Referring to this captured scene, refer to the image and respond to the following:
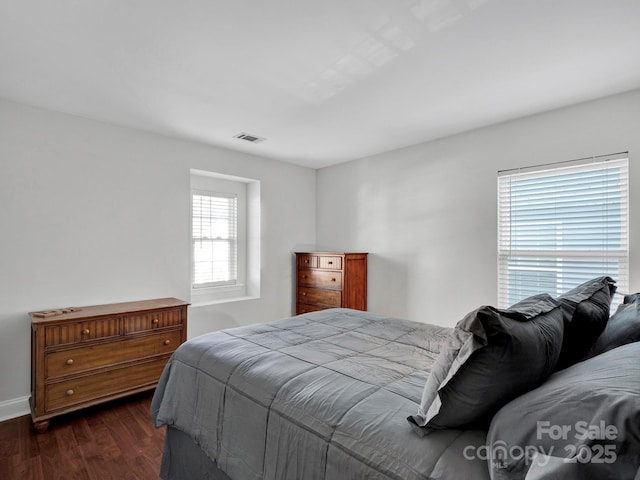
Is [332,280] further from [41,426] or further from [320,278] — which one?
[41,426]

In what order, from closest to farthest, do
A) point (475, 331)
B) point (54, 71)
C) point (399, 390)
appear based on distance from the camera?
1. point (475, 331)
2. point (399, 390)
3. point (54, 71)

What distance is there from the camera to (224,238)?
179 inches

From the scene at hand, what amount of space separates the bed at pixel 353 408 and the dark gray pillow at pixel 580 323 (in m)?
0.02

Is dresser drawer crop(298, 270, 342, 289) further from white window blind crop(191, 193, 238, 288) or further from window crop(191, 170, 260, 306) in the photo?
white window blind crop(191, 193, 238, 288)

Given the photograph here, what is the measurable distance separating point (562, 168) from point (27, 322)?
188 inches

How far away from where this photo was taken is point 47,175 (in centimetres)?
291

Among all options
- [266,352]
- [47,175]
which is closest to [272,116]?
[47,175]

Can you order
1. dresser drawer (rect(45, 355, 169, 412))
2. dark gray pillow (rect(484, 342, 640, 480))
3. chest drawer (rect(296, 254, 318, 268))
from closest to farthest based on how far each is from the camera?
1. dark gray pillow (rect(484, 342, 640, 480))
2. dresser drawer (rect(45, 355, 169, 412))
3. chest drawer (rect(296, 254, 318, 268))

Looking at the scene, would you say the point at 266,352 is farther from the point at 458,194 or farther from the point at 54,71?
the point at 458,194

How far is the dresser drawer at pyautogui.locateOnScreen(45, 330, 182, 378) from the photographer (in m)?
2.56

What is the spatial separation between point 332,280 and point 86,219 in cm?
268

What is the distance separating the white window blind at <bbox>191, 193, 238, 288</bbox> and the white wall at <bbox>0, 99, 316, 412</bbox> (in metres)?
0.45

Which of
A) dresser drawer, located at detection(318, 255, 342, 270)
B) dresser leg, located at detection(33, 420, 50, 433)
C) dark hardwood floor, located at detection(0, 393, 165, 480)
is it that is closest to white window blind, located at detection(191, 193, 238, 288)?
dresser drawer, located at detection(318, 255, 342, 270)

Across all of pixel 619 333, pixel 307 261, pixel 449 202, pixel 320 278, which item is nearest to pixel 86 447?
pixel 320 278
